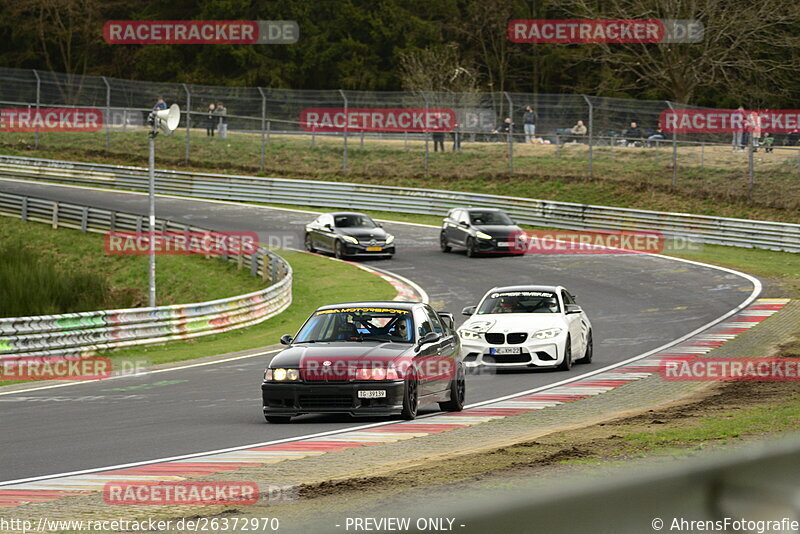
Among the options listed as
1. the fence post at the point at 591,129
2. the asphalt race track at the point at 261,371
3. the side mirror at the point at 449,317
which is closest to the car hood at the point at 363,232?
the asphalt race track at the point at 261,371

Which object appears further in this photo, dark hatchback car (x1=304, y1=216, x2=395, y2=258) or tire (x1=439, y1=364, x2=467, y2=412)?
dark hatchback car (x1=304, y1=216, x2=395, y2=258)

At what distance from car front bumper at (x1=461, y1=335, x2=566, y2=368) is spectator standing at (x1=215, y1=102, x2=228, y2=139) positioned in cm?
3535

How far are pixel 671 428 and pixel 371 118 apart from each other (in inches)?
1632

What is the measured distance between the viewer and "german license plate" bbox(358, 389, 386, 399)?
40.5ft

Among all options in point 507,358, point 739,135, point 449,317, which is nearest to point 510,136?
point 739,135

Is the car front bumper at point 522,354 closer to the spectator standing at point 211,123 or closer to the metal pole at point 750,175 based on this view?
the metal pole at point 750,175

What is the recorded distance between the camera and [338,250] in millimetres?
35531

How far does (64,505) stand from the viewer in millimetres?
8211

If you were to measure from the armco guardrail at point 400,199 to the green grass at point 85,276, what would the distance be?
8.98m

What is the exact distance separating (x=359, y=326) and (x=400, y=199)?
108 ft

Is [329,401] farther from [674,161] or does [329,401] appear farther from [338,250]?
[674,161]

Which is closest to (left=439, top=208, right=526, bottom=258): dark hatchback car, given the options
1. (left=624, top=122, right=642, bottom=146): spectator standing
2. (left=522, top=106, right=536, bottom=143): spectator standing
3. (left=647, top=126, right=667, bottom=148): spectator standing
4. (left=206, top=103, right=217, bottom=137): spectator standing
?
(left=647, top=126, right=667, bottom=148): spectator standing

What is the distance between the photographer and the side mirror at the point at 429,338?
13141mm

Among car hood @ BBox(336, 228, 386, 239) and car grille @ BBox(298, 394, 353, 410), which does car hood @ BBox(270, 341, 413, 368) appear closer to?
car grille @ BBox(298, 394, 353, 410)
